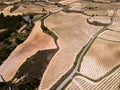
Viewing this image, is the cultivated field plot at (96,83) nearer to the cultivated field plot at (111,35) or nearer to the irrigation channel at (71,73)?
the irrigation channel at (71,73)

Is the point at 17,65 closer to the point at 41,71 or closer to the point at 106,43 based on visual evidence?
the point at 41,71

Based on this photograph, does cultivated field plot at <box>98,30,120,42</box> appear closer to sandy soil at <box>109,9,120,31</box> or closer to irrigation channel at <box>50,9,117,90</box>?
sandy soil at <box>109,9,120,31</box>

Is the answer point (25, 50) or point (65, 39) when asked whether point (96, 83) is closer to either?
point (25, 50)

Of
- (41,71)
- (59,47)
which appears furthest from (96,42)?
(41,71)

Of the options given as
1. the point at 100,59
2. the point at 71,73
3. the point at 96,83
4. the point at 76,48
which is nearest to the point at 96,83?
the point at 96,83

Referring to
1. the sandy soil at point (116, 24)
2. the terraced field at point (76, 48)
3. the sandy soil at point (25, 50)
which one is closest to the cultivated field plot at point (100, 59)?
the terraced field at point (76, 48)

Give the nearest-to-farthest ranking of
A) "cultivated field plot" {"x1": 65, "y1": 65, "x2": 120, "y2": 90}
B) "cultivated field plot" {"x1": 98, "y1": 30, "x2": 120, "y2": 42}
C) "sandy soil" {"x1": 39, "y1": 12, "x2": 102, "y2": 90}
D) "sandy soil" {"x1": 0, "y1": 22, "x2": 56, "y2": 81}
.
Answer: "cultivated field plot" {"x1": 65, "y1": 65, "x2": 120, "y2": 90}, "sandy soil" {"x1": 39, "y1": 12, "x2": 102, "y2": 90}, "sandy soil" {"x1": 0, "y1": 22, "x2": 56, "y2": 81}, "cultivated field plot" {"x1": 98, "y1": 30, "x2": 120, "y2": 42}

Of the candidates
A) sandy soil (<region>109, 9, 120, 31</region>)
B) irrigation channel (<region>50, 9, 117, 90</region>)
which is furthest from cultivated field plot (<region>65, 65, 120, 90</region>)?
sandy soil (<region>109, 9, 120, 31</region>)
